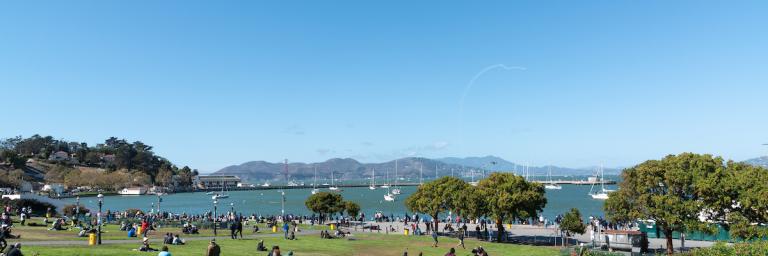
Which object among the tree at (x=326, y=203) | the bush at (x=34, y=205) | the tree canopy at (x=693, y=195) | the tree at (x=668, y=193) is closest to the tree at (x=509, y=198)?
the tree at (x=668, y=193)

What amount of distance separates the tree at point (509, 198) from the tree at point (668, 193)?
28.0ft

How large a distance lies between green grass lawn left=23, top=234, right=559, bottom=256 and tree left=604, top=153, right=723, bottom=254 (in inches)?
249

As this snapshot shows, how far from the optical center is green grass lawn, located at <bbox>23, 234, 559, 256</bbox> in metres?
29.6

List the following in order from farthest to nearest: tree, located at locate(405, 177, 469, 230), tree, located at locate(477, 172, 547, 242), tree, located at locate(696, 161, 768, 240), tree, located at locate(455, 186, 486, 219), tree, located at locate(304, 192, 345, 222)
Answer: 1. tree, located at locate(304, 192, 345, 222)
2. tree, located at locate(405, 177, 469, 230)
3. tree, located at locate(455, 186, 486, 219)
4. tree, located at locate(477, 172, 547, 242)
5. tree, located at locate(696, 161, 768, 240)

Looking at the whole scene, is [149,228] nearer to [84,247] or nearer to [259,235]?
[259,235]

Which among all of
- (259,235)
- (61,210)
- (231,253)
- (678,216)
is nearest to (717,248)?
(678,216)

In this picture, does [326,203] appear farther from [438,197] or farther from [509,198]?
[509,198]

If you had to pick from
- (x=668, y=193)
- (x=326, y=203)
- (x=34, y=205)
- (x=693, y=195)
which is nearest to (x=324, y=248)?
(x=668, y=193)

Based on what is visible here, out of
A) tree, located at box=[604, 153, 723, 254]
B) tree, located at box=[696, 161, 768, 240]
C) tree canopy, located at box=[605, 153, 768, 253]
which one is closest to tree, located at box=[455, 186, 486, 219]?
tree, located at box=[604, 153, 723, 254]

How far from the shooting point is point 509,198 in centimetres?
4847

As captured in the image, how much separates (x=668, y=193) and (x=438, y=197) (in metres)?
22.2

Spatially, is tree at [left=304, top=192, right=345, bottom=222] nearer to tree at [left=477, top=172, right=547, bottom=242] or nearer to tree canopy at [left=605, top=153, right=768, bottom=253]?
tree at [left=477, top=172, right=547, bottom=242]

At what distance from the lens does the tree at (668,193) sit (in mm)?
38250

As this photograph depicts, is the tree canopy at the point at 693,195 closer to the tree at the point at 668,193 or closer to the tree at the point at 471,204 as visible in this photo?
the tree at the point at 668,193
